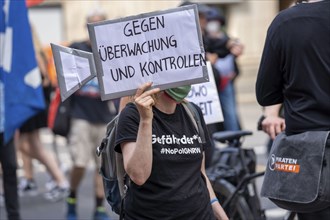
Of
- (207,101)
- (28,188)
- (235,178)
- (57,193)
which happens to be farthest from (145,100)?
(28,188)

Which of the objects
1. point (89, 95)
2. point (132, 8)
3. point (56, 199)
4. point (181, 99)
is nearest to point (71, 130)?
point (89, 95)

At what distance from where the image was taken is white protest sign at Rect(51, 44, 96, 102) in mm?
3598

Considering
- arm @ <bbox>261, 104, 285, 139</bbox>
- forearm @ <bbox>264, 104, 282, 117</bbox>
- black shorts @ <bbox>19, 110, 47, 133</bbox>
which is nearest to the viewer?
arm @ <bbox>261, 104, 285, 139</bbox>

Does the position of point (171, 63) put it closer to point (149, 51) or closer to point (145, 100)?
point (149, 51)

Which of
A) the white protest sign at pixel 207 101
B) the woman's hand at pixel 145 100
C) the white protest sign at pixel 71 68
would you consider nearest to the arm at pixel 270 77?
the woman's hand at pixel 145 100

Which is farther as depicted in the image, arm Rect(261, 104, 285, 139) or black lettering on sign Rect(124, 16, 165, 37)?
arm Rect(261, 104, 285, 139)

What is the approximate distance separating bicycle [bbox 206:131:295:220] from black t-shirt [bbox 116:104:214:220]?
A: 72.8 inches

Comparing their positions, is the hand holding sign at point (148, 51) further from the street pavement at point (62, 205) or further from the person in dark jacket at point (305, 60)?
the street pavement at point (62, 205)

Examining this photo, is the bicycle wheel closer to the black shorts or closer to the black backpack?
the black backpack

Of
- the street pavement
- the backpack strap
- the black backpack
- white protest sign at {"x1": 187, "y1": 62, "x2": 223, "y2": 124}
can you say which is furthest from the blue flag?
the backpack strap

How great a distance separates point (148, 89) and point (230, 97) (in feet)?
15.5

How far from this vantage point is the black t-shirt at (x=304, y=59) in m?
3.47

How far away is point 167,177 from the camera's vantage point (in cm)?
349

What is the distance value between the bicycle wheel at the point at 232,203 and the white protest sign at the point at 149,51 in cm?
217
